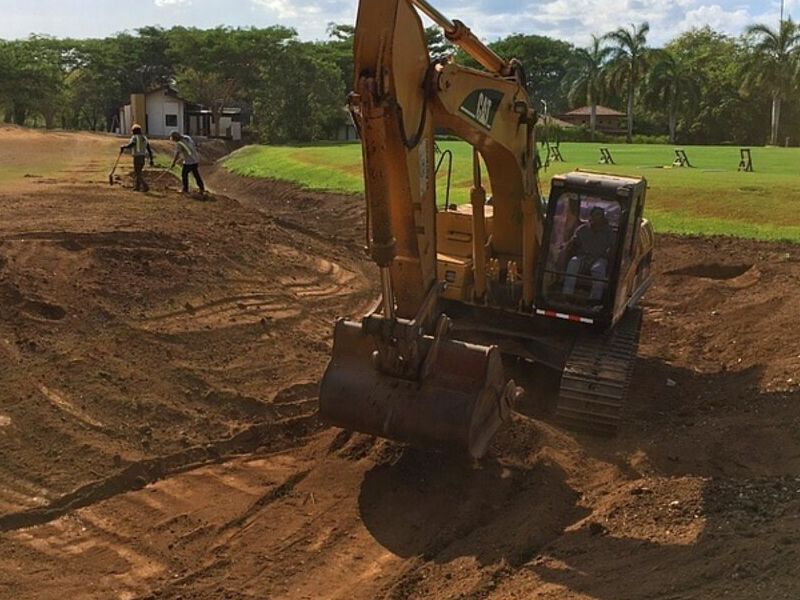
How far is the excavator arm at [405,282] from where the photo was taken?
634cm

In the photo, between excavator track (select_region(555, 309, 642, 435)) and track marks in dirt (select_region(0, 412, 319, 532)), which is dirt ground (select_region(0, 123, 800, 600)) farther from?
excavator track (select_region(555, 309, 642, 435))

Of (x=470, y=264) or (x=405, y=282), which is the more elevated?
(x=405, y=282)

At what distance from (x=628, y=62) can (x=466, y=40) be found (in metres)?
71.8

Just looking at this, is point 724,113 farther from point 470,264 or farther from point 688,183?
point 470,264

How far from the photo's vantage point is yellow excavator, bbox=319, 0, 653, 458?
6.54 meters

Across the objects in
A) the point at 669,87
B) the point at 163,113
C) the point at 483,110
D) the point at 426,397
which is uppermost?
the point at 669,87

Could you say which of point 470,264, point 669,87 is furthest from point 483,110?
point 669,87

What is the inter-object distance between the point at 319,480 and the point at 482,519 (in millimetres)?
1536

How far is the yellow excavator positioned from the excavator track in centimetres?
1

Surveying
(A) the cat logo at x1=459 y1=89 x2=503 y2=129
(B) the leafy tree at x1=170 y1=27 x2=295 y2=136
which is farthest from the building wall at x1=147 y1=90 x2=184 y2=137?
(A) the cat logo at x1=459 y1=89 x2=503 y2=129

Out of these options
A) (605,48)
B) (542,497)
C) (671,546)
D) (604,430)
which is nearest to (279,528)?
(542,497)

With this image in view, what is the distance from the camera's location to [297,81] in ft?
202

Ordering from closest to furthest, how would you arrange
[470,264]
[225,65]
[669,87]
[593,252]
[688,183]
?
[593,252] → [470,264] → [688,183] → [225,65] → [669,87]

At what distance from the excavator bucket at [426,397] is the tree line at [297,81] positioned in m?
53.5
